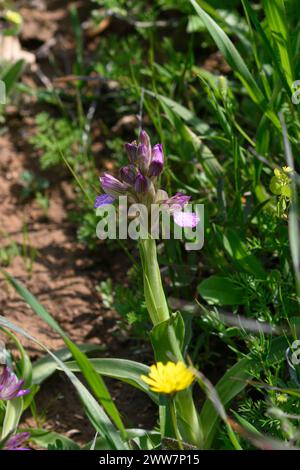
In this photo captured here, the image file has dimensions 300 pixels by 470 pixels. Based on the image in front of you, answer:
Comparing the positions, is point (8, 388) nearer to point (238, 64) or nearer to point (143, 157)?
point (143, 157)

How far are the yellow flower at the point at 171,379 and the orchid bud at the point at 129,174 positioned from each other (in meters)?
0.45

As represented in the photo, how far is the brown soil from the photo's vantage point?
7.13 ft

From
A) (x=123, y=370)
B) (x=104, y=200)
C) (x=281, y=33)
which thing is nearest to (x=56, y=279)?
(x=123, y=370)

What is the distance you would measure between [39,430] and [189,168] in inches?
39.7

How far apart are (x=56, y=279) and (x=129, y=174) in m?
0.97

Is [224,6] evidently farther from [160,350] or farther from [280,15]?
[160,350]

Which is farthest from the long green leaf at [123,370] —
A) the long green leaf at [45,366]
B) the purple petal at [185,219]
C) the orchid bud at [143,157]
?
the orchid bud at [143,157]

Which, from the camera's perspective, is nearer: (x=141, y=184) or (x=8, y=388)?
(x=141, y=184)

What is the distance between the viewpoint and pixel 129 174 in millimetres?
1697

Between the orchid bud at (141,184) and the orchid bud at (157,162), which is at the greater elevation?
the orchid bud at (157,162)

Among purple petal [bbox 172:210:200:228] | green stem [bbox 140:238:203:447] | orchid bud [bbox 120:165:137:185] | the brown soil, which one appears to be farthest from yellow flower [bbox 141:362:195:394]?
the brown soil

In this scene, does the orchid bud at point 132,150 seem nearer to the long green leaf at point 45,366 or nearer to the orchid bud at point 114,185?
the orchid bud at point 114,185

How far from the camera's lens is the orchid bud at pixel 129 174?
1.69m
